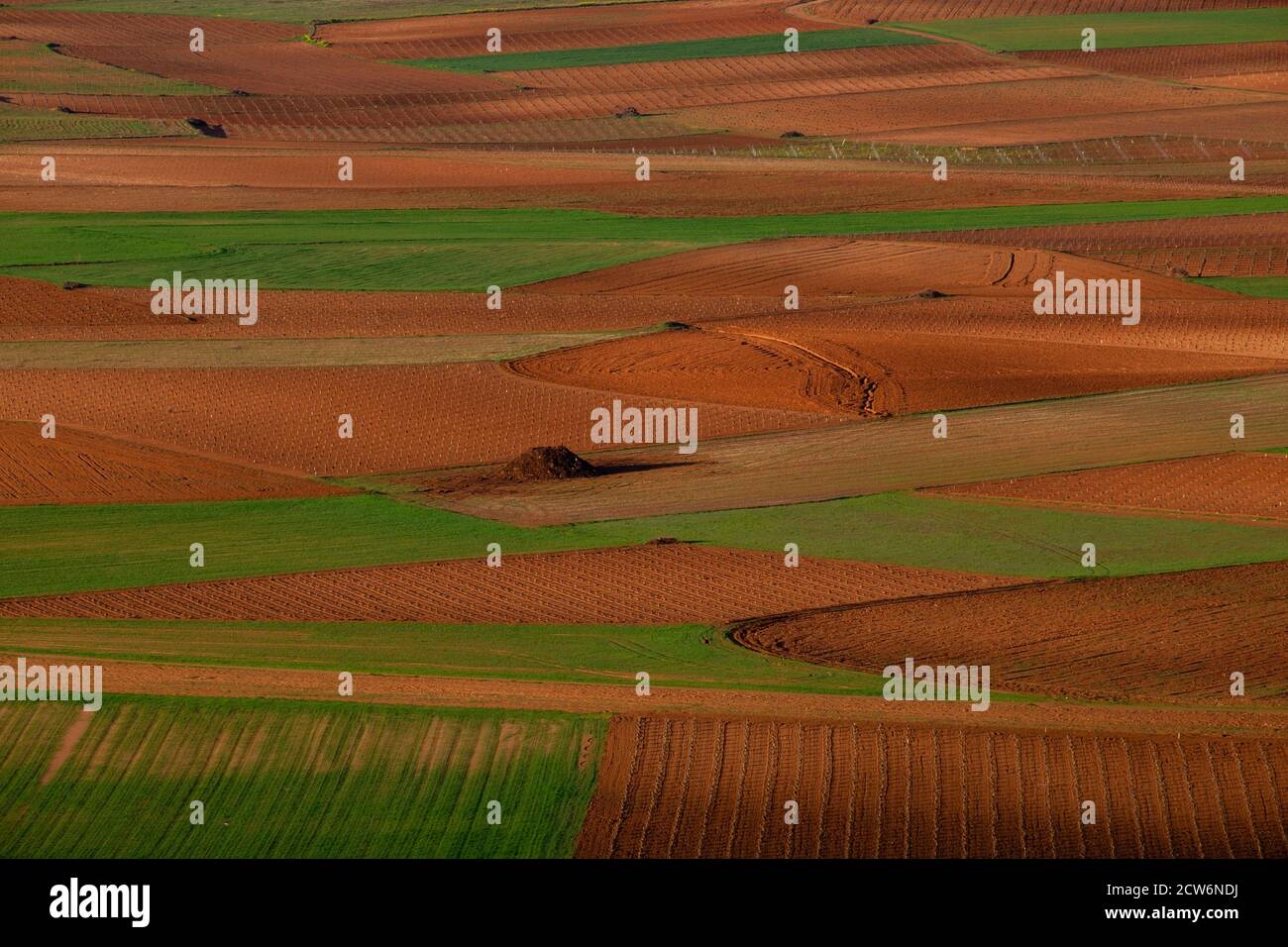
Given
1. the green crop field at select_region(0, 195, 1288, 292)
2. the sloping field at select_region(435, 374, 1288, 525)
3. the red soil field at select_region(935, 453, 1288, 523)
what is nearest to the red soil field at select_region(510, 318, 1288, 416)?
the sloping field at select_region(435, 374, 1288, 525)

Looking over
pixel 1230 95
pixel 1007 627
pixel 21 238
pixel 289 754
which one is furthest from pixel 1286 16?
pixel 289 754

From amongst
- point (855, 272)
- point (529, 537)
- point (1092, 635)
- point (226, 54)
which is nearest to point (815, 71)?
point (226, 54)

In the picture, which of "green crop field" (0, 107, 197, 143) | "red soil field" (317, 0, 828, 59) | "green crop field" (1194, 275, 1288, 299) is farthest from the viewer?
"red soil field" (317, 0, 828, 59)

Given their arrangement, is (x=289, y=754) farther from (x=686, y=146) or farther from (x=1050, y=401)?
(x=686, y=146)

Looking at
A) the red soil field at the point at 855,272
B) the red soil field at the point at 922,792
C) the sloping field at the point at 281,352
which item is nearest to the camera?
the red soil field at the point at 922,792

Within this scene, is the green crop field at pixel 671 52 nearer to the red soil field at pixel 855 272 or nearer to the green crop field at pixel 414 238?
the green crop field at pixel 414 238

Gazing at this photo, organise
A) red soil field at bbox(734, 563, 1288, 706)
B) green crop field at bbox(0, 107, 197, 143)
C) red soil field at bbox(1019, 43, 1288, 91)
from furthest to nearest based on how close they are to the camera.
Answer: red soil field at bbox(1019, 43, 1288, 91) → green crop field at bbox(0, 107, 197, 143) → red soil field at bbox(734, 563, 1288, 706)

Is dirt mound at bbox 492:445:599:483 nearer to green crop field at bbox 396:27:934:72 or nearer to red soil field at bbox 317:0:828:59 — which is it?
green crop field at bbox 396:27:934:72

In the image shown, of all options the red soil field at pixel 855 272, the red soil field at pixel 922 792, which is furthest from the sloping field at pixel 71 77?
the red soil field at pixel 922 792
